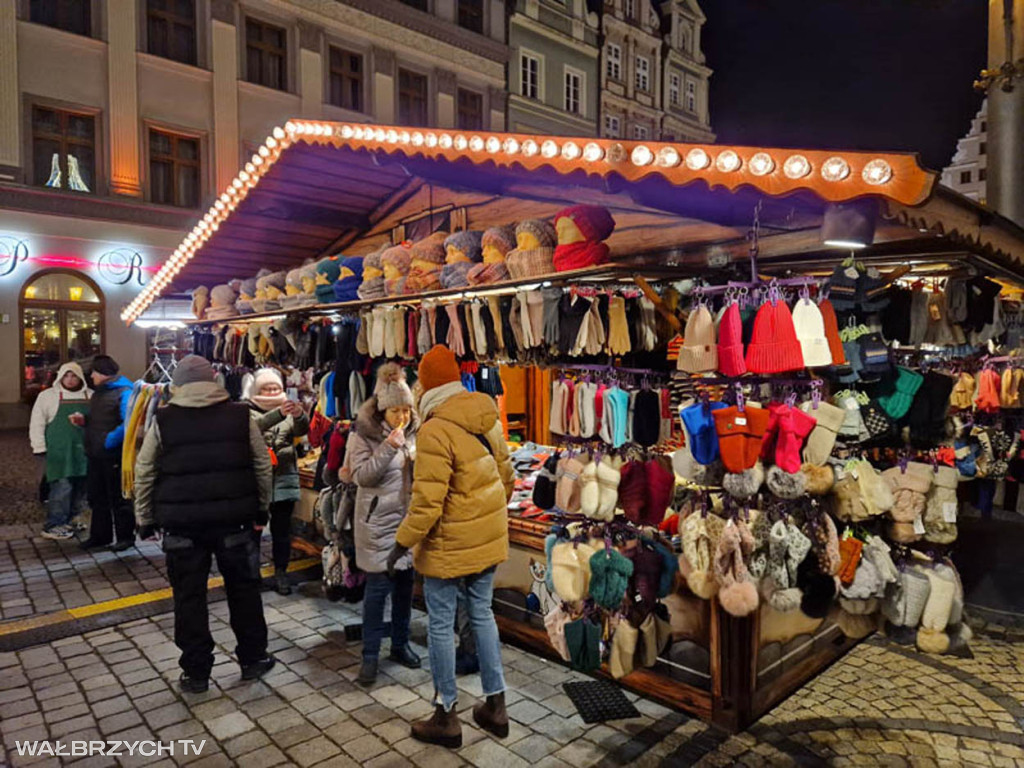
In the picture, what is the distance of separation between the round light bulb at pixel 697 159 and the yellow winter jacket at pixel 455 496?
1702 mm

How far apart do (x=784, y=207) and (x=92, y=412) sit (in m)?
7.53

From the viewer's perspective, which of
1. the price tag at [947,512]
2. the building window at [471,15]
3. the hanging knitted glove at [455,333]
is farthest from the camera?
the building window at [471,15]

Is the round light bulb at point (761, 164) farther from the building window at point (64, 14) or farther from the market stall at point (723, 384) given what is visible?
the building window at point (64, 14)

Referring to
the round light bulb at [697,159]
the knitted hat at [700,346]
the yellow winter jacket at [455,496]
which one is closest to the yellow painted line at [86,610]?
the yellow winter jacket at [455,496]

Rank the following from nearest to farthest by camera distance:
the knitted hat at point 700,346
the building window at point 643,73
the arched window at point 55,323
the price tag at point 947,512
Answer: the knitted hat at point 700,346, the price tag at point 947,512, the arched window at point 55,323, the building window at point 643,73

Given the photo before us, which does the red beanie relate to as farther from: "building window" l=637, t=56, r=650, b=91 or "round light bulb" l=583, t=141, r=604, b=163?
"building window" l=637, t=56, r=650, b=91

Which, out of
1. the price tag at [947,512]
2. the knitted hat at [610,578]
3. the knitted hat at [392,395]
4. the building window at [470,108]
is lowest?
the knitted hat at [610,578]

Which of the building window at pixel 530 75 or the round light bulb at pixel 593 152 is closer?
the round light bulb at pixel 593 152

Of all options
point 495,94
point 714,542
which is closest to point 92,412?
point 714,542

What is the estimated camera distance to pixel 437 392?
12.8ft

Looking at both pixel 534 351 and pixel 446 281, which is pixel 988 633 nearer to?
pixel 534 351

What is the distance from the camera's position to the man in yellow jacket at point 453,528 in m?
3.70

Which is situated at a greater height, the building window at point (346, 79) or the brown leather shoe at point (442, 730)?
the building window at point (346, 79)

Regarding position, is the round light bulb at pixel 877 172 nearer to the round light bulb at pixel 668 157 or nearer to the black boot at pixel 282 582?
the round light bulb at pixel 668 157
